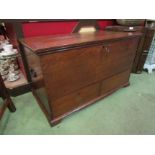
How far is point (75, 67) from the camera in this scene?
1.09 metres

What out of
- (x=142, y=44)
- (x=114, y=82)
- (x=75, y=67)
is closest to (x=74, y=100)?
(x=75, y=67)

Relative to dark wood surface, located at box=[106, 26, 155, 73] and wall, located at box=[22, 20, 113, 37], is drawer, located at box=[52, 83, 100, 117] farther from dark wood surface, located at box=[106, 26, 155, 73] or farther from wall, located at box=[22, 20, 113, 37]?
dark wood surface, located at box=[106, 26, 155, 73]

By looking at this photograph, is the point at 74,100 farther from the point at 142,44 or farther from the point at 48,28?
the point at 142,44

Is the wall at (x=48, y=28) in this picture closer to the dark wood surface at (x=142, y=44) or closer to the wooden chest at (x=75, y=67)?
the wooden chest at (x=75, y=67)

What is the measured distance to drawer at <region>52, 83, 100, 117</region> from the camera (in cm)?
118

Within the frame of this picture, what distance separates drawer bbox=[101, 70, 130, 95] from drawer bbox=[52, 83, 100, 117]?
0.12 m

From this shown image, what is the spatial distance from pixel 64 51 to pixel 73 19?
2.63 feet

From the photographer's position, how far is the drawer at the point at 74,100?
118 centimetres

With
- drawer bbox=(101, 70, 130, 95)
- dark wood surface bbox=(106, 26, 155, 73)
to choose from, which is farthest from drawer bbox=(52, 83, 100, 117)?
dark wood surface bbox=(106, 26, 155, 73)

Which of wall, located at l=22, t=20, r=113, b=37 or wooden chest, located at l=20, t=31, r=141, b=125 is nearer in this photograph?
wooden chest, located at l=20, t=31, r=141, b=125

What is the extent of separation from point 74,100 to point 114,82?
64 cm
